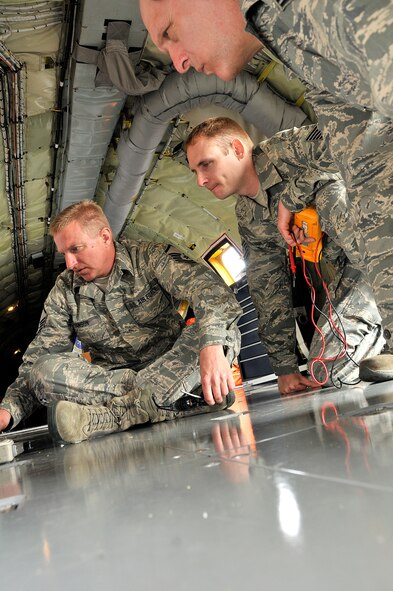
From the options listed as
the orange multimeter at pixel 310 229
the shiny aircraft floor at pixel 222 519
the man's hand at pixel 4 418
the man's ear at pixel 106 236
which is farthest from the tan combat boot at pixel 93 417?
the orange multimeter at pixel 310 229

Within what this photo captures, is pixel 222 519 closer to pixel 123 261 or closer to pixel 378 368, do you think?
pixel 378 368

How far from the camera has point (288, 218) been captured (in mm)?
2590

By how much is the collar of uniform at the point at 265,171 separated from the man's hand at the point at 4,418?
1.82 meters

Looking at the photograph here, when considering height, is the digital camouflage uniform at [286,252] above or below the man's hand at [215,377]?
above

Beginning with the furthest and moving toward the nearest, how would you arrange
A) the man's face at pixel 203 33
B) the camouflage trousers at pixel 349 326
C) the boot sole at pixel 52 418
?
the camouflage trousers at pixel 349 326 → the boot sole at pixel 52 418 → the man's face at pixel 203 33

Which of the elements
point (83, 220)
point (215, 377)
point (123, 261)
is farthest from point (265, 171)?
point (215, 377)

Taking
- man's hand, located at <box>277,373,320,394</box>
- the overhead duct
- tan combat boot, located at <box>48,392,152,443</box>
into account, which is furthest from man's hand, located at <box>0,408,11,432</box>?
the overhead duct

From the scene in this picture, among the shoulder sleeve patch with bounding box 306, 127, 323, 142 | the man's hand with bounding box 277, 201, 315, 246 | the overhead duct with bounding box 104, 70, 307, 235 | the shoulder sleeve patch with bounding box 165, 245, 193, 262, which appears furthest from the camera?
the overhead duct with bounding box 104, 70, 307, 235

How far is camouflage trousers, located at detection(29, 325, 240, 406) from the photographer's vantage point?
243cm

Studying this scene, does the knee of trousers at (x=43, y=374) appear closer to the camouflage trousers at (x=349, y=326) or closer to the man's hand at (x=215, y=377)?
the man's hand at (x=215, y=377)

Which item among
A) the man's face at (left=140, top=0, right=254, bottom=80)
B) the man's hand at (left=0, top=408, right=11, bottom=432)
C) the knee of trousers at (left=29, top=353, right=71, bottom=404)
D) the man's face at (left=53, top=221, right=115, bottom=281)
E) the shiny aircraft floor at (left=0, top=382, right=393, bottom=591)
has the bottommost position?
the shiny aircraft floor at (left=0, top=382, right=393, bottom=591)

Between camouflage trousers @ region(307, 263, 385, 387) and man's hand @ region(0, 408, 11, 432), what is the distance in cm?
167

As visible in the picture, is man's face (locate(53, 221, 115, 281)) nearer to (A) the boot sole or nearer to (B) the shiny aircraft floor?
(A) the boot sole

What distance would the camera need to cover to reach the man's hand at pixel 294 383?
3.00 metres
